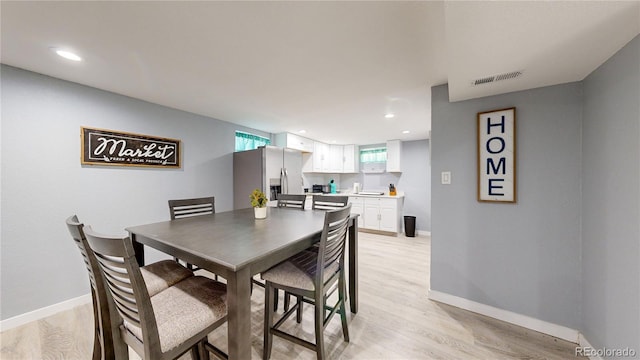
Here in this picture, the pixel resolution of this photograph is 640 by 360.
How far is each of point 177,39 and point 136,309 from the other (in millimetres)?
1639

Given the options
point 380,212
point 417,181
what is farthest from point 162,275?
point 417,181

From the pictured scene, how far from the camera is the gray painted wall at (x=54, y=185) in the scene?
1.90 meters

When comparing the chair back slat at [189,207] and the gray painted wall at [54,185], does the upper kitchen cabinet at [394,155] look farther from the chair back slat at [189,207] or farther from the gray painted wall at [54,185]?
the gray painted wall at [54,185]

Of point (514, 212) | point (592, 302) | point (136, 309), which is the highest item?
point (514, 212)

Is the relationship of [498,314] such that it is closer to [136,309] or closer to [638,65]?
[638,65]

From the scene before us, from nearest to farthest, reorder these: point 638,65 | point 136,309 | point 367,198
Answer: point 136,309, point 638,65, point 367,198

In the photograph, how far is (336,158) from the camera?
577cm

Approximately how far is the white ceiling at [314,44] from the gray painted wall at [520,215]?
190 millimetres

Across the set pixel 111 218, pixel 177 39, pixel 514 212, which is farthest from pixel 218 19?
pixel 514 212

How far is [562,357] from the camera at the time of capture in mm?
1543

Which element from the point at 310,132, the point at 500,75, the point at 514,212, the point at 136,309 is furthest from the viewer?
the point at 310,132

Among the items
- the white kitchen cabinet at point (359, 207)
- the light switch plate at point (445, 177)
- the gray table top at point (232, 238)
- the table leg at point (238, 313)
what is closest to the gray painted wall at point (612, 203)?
the light switch plate at point (445, 177)

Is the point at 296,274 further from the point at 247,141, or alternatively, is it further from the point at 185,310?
the point at 247,141

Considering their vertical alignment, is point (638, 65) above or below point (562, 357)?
above
